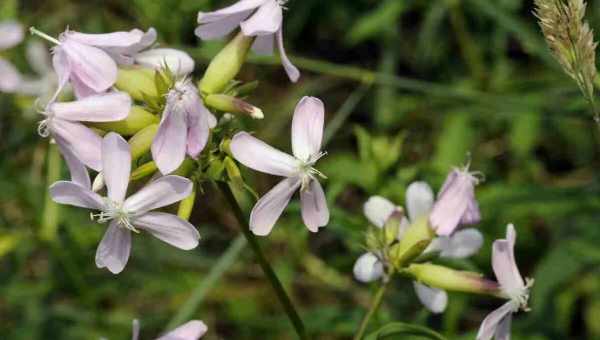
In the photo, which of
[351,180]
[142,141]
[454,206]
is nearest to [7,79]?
[351,180]

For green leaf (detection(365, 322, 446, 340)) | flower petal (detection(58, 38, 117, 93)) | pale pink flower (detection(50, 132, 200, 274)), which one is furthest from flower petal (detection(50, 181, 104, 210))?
green leaf (detection(365, 322, 446, 340))

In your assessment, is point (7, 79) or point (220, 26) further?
point (7, 79)

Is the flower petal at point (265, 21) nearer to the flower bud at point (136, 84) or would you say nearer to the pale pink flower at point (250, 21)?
the pale pink flower at point (250, 21)

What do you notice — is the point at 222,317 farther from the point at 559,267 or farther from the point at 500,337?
the point at 500,337

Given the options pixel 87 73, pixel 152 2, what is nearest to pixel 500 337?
pixel 87 73

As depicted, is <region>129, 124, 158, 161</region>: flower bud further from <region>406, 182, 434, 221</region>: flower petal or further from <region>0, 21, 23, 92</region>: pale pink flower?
<region>0, 21, 23, 92</region>: pale pink flower

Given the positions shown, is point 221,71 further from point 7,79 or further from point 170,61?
point 7,79
